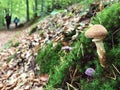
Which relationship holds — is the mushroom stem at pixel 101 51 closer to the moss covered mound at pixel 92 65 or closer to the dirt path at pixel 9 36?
the moss covered mound at pixel 92 65

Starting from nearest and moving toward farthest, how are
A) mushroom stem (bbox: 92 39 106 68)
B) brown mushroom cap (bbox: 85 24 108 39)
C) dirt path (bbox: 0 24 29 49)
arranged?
1. brown mushroom cap (bbox: 85 24 108 39)
2. mushroom stem (bbox: 92 39 106 68)
3. dirt path (bbox: 0 24 29 49)

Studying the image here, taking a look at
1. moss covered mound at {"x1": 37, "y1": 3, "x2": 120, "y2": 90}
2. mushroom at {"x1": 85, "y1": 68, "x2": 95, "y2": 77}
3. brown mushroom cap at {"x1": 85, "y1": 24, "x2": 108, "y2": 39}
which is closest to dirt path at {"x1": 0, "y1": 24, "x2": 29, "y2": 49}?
moss covered mound at {"x1": 37, "y1": 3, "x2": 120, "y2": 90}

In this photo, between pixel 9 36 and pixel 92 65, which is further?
pixel 9 36

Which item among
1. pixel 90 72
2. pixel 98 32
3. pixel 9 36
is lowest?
pixel 9 36

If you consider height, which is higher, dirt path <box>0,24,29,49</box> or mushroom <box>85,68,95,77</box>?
mushroom <box>85,68,95,77</box>

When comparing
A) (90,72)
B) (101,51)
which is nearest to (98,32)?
(101,51)

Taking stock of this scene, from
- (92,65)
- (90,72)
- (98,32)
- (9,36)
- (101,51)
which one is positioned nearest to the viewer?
(98,32)

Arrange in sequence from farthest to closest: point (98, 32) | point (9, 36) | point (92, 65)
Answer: point (9, 36)
point (92, 65)
point (98, 32)

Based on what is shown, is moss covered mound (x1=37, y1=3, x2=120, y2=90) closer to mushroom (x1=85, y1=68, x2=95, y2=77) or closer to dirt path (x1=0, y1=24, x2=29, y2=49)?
mushroom (x1=85, y1=68, x2=95, y2=77)

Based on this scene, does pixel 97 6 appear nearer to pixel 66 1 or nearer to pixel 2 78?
pixel 2 78

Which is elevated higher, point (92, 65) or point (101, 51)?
point (101, 51)

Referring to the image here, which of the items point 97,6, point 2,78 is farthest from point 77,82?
point 97,6

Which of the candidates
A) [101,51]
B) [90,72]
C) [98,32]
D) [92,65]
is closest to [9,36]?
[92,65]

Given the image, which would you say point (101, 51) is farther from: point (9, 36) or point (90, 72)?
point (9, 36)
